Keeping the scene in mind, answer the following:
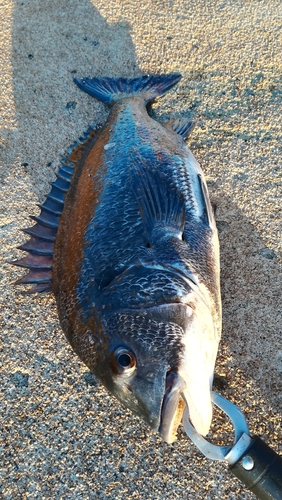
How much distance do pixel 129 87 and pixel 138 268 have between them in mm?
1861

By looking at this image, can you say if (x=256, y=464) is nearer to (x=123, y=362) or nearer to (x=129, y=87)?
(x=123, y=362)

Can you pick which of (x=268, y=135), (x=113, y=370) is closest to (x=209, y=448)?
(x=113, y=370)

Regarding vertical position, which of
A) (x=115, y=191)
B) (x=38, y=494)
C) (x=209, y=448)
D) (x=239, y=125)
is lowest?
(x=38, y=494)

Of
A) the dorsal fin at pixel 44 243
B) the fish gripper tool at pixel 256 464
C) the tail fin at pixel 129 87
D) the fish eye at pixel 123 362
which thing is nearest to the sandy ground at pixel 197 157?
the tail fin at pixel 129 87

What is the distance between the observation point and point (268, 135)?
2.88 metres

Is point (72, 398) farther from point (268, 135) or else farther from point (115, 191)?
point (268, 135)

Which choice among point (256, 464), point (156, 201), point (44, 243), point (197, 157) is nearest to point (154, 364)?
point (256, 464)

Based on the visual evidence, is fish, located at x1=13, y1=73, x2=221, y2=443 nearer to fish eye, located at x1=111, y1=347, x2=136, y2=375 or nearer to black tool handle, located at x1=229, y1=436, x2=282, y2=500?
fish eye, located at x1=111, y1=347, x2=136, y2=375

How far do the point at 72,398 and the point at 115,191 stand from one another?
1.21 metres

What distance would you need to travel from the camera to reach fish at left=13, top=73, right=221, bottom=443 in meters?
1.60

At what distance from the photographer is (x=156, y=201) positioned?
2045 millimetres

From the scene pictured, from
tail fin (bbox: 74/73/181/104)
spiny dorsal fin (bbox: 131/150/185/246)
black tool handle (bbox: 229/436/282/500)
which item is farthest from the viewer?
tail fin (bbox: 74/73/181/104)

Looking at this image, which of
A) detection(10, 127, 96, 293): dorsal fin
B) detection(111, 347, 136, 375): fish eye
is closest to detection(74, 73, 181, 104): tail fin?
detection(10, 127, 96, 293): dorsal fin

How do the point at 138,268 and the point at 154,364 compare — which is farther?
the point at 138,268
